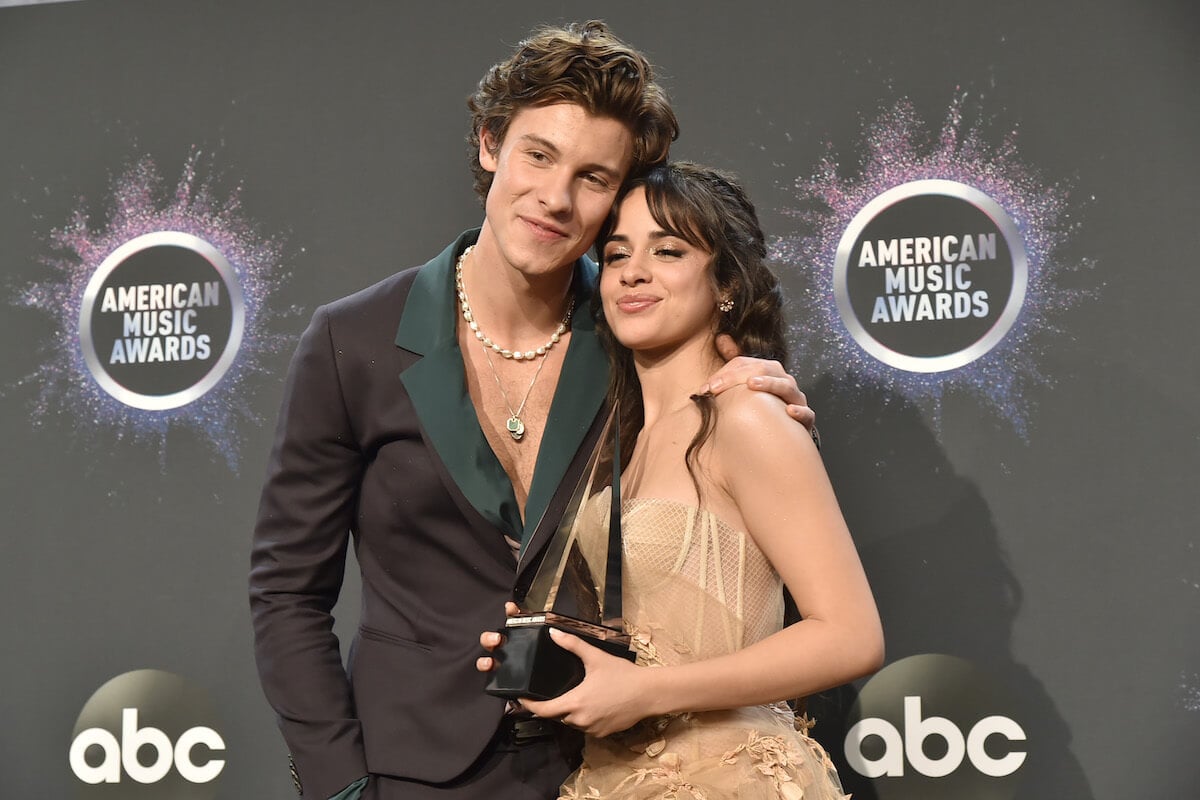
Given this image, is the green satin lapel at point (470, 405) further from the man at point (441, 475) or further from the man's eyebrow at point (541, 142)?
the man's eyebrow at point (541, 142)

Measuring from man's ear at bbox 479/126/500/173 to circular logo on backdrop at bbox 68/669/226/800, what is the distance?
6.04 ft

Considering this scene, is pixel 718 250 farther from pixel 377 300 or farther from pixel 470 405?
pixel 377 300

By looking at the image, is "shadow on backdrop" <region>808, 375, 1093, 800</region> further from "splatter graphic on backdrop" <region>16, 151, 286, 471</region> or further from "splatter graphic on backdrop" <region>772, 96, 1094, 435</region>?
"splatter graphic on backdrop" <region>16, 151, 286, 471</region>

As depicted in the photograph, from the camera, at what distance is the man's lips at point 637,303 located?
2.09 meters

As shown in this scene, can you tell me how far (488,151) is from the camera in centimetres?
234

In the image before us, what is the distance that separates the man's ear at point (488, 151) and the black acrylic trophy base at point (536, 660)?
0.93 metres

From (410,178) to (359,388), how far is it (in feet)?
4.46

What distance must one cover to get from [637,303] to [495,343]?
32 cm

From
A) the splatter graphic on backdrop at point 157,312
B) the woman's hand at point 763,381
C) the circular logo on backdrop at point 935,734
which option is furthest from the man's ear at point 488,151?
the circular logo on backdrop at point 935,734

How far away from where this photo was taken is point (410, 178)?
11.0 feet

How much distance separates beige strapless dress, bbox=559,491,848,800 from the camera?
74.3 inches

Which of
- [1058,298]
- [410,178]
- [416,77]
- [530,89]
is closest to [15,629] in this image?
[410,178]

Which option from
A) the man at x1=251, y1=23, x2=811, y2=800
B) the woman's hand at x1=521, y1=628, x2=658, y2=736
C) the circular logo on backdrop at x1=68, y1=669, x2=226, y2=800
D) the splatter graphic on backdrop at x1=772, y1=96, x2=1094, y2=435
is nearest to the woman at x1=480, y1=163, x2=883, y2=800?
the woman's hand at x1=521, y1=628, x2=658, y2=736

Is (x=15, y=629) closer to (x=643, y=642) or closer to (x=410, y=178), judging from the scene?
(x=410, y=178)
